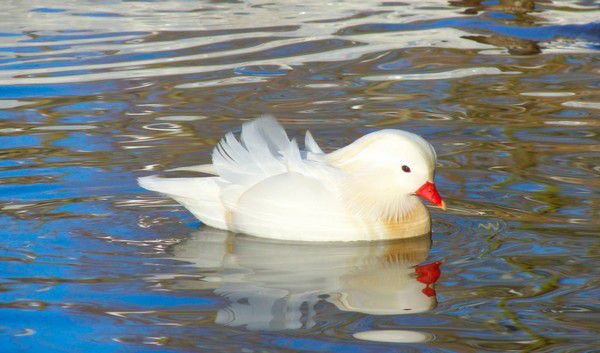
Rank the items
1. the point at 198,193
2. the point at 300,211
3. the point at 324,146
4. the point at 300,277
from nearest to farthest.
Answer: the point at 300,277 < the point at 300,211 < the point at 198,193 < the point at 324,146

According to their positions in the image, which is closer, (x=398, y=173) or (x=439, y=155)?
(x=398, y=173)

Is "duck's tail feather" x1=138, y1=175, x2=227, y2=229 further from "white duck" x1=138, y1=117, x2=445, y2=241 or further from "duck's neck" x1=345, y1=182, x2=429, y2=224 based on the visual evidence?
"duck's neck" x1=345, y1=182, x2=429, y2=224

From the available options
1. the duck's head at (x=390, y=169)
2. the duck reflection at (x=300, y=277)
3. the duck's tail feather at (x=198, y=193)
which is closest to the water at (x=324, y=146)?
the duck reflection at (x=300, y=277)

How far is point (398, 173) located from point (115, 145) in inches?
99.0

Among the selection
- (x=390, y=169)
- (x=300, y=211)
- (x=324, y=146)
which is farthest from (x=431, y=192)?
(x=324, y=146)

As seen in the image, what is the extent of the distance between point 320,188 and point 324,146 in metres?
1.90

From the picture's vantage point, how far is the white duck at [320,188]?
5996 mm

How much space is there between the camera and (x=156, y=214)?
6.56 meters

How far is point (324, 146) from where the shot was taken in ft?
26.0

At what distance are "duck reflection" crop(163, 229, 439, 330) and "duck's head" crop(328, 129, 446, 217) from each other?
0.23 m

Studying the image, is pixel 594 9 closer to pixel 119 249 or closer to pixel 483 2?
pixel 483 2

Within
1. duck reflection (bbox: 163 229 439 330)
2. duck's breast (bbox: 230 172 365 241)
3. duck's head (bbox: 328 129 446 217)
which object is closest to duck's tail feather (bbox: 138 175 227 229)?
duck reflection (bbox: 163 229 439 330)

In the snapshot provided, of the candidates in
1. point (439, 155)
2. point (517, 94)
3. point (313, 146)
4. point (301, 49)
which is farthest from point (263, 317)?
point (301, 49)

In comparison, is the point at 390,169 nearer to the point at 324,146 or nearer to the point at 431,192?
the point at 431,192
